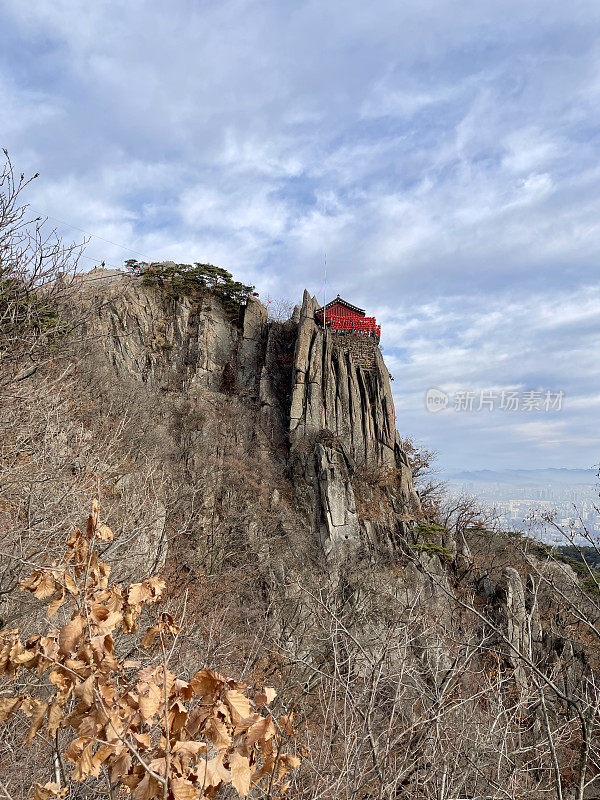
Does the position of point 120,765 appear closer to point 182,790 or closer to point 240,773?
point 182,790

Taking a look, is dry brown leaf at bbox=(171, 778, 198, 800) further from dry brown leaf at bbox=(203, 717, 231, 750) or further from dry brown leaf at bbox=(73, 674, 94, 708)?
dry brown leaf at bbox=(73, 674, 94, 708)

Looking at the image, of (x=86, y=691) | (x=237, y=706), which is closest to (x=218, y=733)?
(x=237, y=706)

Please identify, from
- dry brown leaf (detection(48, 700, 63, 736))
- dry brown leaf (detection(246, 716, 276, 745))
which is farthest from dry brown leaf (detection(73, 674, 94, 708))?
dry brown leaf (detection(246, 716, 276, 745))

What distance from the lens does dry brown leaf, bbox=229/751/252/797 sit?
5.17ft

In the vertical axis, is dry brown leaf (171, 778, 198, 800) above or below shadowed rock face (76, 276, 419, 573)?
below

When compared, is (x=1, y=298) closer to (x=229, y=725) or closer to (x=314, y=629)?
(x=229, y=725)

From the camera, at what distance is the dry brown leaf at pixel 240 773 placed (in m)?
1.58

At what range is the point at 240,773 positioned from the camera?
162 cm

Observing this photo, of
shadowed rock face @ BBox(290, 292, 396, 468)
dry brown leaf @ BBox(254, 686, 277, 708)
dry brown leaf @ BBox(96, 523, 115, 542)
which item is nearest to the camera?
dry brown leaf @ BBox(254, 686, 277, 708)

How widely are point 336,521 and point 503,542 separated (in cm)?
1136

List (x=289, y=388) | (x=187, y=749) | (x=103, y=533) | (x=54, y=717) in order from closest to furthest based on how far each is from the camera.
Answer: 1. (x=187, y=749)
2. (x=54, y=717)
3. (x=103, y=533)
4. (x=289, y=388)

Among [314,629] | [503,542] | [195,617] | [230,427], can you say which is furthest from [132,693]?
[503,542]

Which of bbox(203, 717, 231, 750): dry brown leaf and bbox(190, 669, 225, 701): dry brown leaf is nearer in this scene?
bbox(203, 717, 231, 750): dry brown leaf

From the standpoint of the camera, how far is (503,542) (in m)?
25.8
